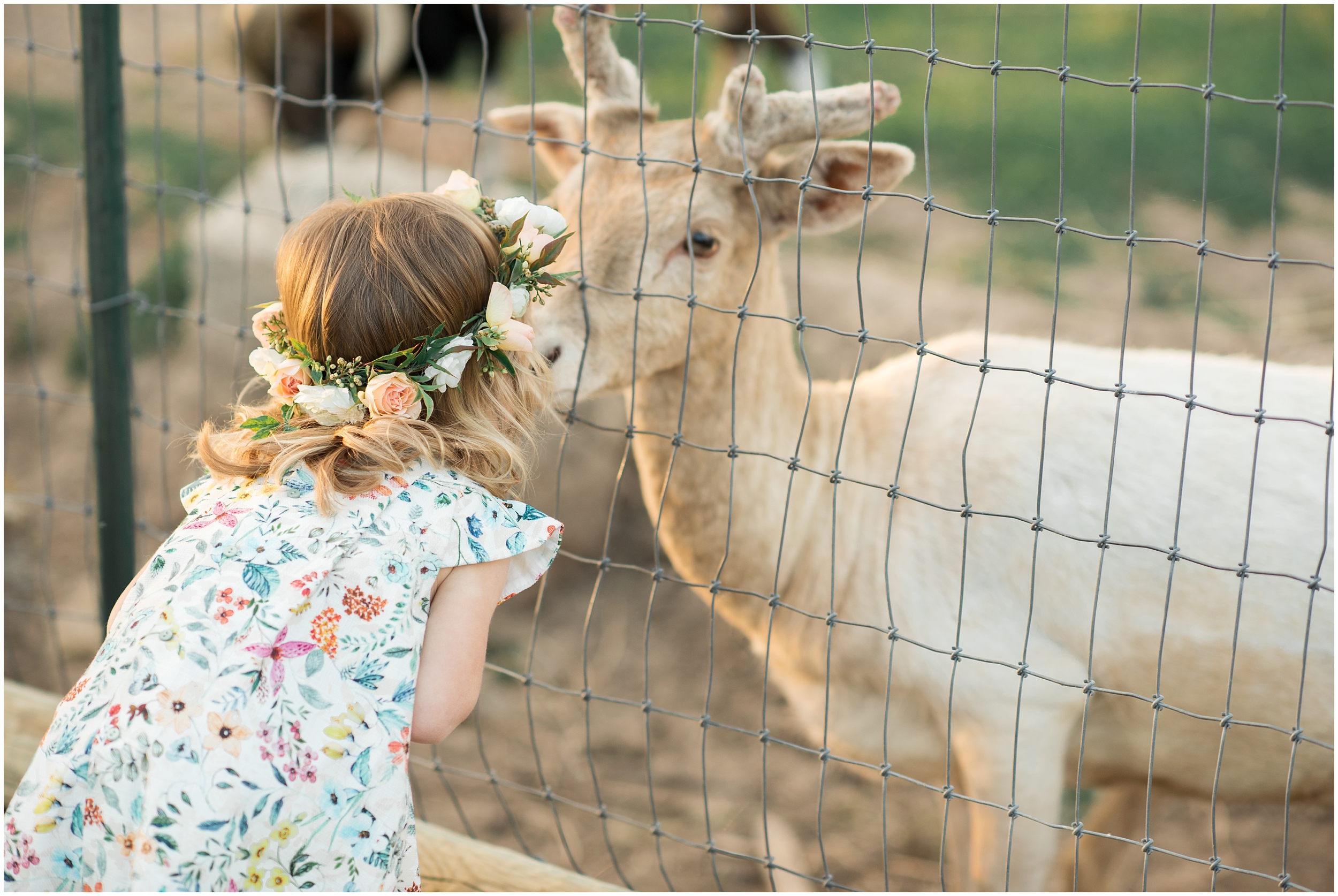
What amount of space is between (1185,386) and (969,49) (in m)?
7.93

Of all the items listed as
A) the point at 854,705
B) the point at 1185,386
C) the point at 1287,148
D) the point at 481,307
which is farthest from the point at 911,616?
the point at 1287,148

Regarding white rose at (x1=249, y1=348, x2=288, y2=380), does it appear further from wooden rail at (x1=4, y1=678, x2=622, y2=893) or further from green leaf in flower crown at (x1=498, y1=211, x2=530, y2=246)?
wooden rail at (x1=4, y1=678, x2=622, y2=893)

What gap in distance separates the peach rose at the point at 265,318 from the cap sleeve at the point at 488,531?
380 millimetres

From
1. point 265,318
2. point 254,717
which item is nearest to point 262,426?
point 265,318

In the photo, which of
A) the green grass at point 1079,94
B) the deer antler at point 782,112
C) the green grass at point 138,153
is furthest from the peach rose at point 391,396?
the green grass at point 138,153

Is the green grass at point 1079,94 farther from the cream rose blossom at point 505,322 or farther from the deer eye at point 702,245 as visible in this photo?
the cream rose blossom at point 505,322

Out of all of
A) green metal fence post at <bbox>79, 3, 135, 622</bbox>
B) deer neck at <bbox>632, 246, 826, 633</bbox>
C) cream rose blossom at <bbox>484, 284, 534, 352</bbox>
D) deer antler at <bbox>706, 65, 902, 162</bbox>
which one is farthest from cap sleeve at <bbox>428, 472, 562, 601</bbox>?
green metal fence post at <bbox>79, 3, 135, 622</bbox>

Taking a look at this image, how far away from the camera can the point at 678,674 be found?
14.0ft

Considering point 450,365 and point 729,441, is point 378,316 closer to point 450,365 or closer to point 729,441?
point 450,365

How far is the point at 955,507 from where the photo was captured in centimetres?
255

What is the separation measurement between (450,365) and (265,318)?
1.21ft

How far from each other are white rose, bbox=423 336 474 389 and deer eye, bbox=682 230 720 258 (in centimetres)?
83

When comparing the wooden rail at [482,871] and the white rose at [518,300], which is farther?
the wooden rail at [482,871]

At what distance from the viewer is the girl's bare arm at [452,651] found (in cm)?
166
